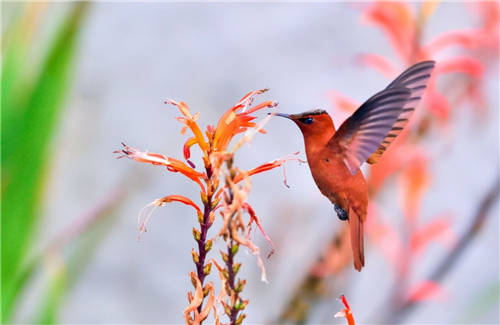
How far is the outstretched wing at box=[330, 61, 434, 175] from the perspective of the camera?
15.2 inches

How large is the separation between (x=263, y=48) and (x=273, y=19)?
0.37 ft

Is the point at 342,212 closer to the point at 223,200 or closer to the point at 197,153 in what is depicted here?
the point at 223,200

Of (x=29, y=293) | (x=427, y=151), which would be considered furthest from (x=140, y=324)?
(x=427, y=151)

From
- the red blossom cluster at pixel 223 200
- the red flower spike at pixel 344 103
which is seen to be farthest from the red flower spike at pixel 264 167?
the red flower spike at pixel 344 103

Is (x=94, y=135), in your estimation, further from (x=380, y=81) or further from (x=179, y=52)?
(x=380, y=81)

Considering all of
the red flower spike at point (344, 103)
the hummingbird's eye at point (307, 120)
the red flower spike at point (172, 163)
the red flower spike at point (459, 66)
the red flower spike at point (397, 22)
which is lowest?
the red flower spike at point (172, 163)

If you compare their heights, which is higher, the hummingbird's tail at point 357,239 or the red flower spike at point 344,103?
the red flower spike at point 344,103

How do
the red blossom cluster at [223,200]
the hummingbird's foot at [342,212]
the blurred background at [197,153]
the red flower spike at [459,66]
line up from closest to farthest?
the red blossom cluster at [223,200]
the hummingbird's foot at [342,212]
the red flower spike at [459,66]
the blurred background at [197,153]

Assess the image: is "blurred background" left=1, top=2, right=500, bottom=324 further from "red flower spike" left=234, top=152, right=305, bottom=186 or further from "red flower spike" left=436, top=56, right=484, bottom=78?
"red flower spike" left=234, top=152, right=305, bottom=186

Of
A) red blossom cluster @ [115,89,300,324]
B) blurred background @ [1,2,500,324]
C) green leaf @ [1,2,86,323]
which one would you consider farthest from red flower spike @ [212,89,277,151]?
blurred background @ [1,2,500,324]

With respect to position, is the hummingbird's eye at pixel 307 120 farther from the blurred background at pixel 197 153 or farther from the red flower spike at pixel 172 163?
the blurred background at pixel 197 153

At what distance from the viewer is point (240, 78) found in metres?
2.03

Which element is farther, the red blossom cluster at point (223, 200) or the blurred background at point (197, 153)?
the blurred background at point (197, 153)

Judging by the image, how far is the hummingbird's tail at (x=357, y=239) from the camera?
1.21ft
